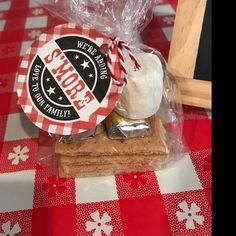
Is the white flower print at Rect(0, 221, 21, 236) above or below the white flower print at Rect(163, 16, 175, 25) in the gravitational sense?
below

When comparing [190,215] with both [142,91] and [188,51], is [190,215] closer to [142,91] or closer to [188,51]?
[142,91]

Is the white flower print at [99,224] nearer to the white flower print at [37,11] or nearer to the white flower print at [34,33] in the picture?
the white flower print at [34,33]

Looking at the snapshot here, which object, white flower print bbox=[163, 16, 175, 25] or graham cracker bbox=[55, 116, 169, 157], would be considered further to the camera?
white flower print bbox=[163, 16, 175, 25]

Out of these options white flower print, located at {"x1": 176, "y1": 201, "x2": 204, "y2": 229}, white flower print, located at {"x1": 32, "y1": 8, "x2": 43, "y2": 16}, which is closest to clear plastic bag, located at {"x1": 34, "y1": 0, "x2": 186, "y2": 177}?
white flower print, located at {"x1": 176, "y1": 201, "x2": 204, "y2": 229}

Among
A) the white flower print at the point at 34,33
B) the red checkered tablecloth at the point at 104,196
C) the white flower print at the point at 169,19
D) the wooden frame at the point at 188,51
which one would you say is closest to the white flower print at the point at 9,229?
the red checkered tablecloth at the point at 104,196

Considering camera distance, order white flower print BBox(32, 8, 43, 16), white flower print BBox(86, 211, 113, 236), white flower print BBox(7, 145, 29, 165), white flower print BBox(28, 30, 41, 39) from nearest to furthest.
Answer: white flower print BBox(86, 211, 113, 236), white flower print BBox(7, 145, 29, 165), white flower print BBox(28, 30, 41, 39), white flower print BBox(32, 8, 43, 16)

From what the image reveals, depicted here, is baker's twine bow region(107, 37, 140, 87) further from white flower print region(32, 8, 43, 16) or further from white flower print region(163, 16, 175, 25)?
white flower print region(32, 8, 43, 16)
